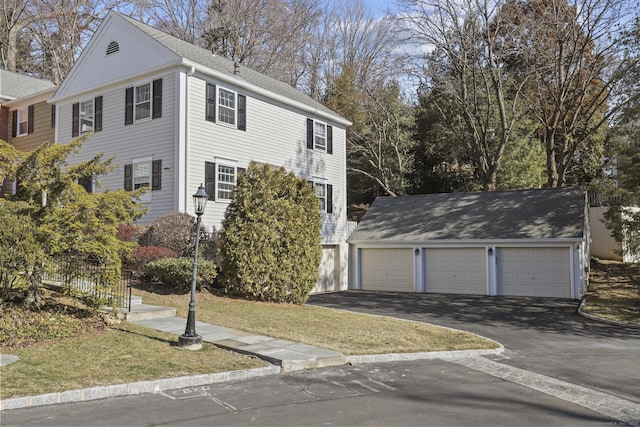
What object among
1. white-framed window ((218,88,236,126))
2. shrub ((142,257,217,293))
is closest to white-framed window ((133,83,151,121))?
white-framed window ((218,88,236,126))

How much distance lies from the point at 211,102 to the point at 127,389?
13.3m

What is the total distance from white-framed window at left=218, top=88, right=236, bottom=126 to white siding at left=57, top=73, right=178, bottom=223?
6.06ft

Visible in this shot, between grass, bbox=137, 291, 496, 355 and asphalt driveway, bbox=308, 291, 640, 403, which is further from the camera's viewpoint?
grass, bbox=137, 291, 496, 355

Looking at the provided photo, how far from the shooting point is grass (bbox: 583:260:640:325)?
15.7 metres

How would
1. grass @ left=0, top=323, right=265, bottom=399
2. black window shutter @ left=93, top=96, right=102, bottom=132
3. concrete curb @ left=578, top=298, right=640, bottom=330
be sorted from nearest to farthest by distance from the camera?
1. grass @ left=0, top=323, right=265, bottom=399
2. concrete curb @ left=578, top=298, right=640, bottom=330
3. black window shutter @ left=93, top=96, right=102, bottom=132

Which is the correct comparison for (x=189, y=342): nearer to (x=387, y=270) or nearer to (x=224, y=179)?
(x=224, y=179)

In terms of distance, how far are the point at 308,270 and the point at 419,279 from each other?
8410 millimetres

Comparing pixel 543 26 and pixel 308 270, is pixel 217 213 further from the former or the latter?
pixel 543 26

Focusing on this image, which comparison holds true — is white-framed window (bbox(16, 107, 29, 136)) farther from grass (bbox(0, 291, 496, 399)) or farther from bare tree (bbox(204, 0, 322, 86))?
grass (bbox(0, 291, 496, 399))

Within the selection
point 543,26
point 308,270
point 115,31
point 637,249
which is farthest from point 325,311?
point 543,26

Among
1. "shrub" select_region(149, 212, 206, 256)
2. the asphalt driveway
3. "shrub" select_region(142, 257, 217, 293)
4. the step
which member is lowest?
the asphalt driveway

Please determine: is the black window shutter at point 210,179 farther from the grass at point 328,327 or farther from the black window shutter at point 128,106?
the grass at point 328,327

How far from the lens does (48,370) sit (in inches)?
290

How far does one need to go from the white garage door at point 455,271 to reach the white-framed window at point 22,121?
19.7 metres
